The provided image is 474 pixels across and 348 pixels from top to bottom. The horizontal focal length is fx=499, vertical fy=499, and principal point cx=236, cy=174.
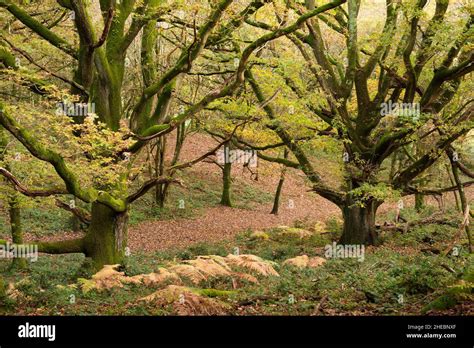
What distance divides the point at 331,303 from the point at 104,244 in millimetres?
6779

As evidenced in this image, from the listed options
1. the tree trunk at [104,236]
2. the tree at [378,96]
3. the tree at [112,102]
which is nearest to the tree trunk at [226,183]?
the tree at [378,96]

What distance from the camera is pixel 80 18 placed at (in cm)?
1070

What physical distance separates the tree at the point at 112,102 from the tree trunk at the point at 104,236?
0.08ft

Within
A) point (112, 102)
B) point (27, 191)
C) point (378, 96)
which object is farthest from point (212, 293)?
point (378, 96)

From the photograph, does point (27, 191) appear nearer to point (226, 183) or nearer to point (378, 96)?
point (378, 96)

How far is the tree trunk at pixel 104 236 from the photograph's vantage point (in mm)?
12680

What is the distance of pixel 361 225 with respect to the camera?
56.7 ft

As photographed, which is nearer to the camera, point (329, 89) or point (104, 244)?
point (104, 244)

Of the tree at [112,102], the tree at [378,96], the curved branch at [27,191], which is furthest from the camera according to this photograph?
the tree at [378,96]

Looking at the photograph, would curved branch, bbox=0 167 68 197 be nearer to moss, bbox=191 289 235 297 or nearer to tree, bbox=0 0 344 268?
tree, bbox=0 0 344 268

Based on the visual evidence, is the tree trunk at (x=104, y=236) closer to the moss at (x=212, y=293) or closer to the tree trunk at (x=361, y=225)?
the moss at (x=212, y=293)

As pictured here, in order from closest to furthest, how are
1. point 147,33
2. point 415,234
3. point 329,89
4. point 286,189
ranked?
1. point 147,33
2. point 329,89
3. point 415,234
4. point 286,189

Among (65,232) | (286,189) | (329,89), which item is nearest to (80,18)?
(329,89)
